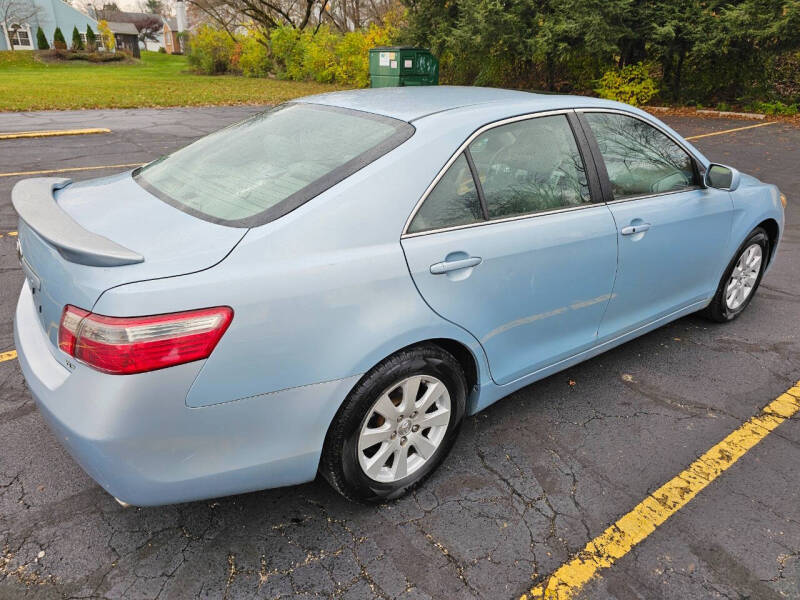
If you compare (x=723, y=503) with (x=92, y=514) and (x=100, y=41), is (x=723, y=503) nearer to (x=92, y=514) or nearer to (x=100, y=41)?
(x=92, y=514)

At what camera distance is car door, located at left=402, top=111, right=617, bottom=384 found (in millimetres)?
2299

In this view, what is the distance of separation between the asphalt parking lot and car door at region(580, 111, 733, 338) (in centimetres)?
50

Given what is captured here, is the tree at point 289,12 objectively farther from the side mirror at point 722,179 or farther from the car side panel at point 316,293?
the car side panel at point 316,293

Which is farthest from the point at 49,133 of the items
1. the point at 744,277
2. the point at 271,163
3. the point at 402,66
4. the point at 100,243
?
the point at 744,277

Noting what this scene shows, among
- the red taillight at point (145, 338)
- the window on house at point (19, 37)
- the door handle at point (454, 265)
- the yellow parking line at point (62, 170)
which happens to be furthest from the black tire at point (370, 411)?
the window on house at point (19, 37)

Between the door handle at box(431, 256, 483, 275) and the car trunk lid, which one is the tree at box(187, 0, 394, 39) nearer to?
the car trunk lid

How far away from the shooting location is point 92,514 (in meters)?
2.33

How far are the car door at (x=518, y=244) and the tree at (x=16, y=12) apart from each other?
197 feet

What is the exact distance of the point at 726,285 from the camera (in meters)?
3.92

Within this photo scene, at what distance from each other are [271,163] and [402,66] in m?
11.9

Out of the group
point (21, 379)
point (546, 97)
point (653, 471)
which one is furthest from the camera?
point (21, 379)

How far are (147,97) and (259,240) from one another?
18.8m

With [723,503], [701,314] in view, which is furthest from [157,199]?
[701,314]

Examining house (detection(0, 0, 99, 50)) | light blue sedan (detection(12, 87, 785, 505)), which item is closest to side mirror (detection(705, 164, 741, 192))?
light blue sedan (detection(12, 87, 785, 505))
